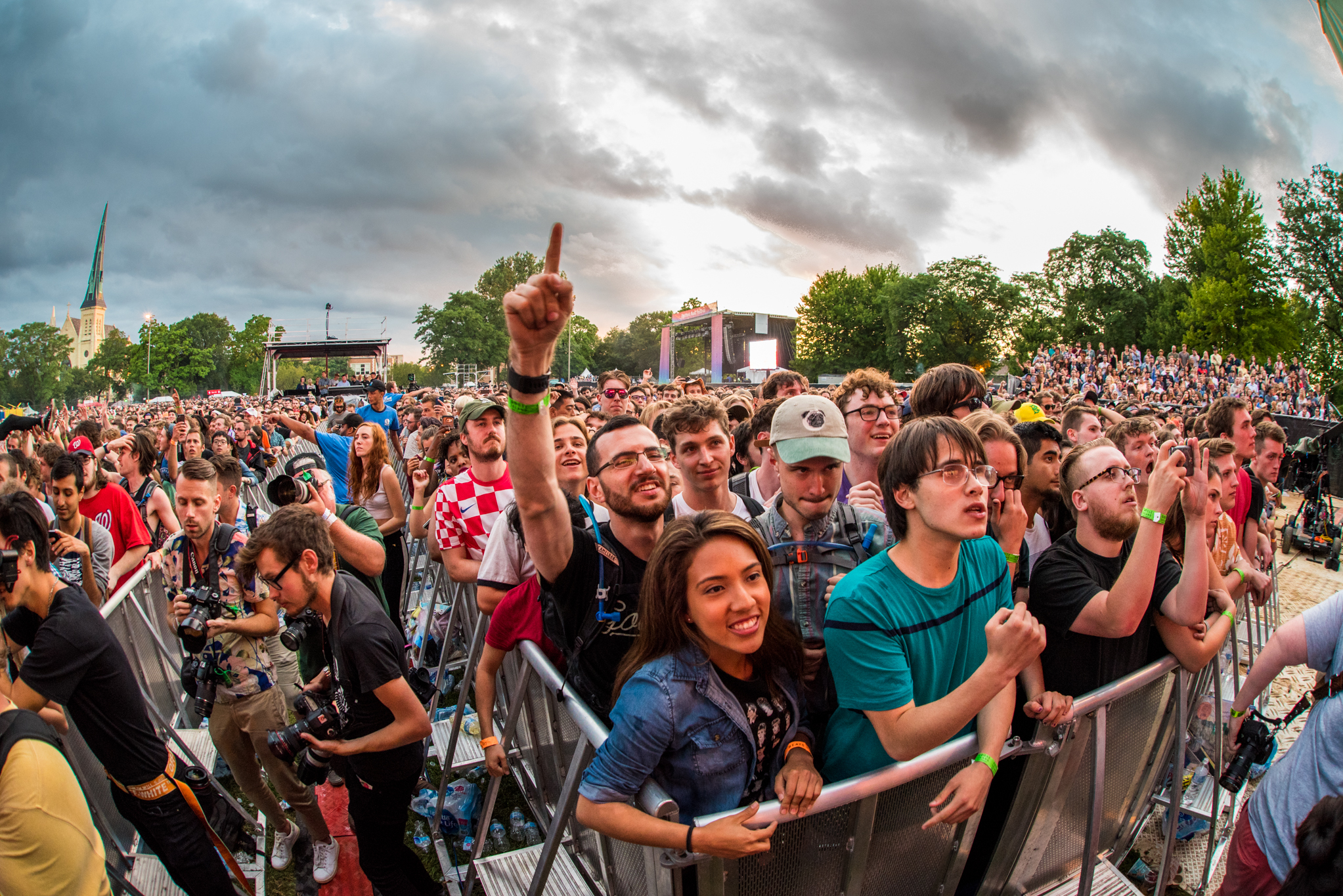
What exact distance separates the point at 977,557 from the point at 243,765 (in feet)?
12.6

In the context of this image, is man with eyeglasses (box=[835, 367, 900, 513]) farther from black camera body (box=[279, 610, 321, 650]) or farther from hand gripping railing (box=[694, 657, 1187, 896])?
black camera body (box=[279, 610, 321, 650])

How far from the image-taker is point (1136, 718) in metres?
2.39

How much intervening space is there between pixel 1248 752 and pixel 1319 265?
4473cm

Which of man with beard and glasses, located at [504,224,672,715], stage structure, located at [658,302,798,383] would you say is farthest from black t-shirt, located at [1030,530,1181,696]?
stage structure, located at [658,302,798,383]

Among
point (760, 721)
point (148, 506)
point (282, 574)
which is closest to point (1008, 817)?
point (760, 721)

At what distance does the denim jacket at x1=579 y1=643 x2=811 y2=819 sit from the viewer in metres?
1.66

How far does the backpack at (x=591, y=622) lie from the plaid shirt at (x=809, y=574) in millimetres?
503

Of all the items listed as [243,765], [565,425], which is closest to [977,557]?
[565,425]

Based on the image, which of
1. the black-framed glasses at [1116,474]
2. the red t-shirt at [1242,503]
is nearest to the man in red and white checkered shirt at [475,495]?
the black-framed glasses at [1116,474]

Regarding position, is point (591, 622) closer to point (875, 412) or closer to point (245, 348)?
point (875, 412)

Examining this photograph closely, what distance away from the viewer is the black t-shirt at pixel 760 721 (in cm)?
180

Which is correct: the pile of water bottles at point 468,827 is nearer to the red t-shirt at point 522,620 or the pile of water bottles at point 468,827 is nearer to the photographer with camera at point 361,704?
the photographer with camera at point 361,704

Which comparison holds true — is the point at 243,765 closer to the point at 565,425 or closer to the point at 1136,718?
the point at 565,425

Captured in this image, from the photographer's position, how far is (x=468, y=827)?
361cm
